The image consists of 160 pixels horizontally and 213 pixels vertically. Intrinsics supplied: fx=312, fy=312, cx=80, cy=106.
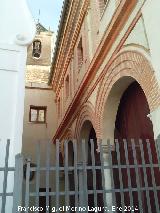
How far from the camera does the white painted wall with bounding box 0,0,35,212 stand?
513 centimetres

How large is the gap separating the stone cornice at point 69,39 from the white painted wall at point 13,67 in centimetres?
381

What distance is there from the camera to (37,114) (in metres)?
15.6

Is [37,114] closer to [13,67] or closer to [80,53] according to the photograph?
[80,53]

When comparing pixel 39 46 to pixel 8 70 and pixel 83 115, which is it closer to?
pixel 83 115

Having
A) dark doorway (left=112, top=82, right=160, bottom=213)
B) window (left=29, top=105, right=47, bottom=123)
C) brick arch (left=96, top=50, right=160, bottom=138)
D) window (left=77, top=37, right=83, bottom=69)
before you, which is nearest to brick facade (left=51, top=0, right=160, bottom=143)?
brick arch (left=96, top=50, right=160, bottom=138)

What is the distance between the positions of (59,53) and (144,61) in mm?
8815

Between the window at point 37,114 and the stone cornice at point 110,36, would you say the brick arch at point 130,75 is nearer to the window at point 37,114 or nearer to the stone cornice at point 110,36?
the stone cornice at point 110,36

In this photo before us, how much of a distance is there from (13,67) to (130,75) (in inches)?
87.0

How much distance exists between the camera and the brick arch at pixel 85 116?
8.49 m

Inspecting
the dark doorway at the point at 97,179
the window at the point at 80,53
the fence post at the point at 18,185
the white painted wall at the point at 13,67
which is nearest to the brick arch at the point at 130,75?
the dark doorway at the point at 97,179

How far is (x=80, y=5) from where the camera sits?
34.1 ft

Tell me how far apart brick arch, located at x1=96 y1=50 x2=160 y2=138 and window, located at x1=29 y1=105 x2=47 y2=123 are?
780 cm

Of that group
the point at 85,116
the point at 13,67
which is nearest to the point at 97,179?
the point at 85,116

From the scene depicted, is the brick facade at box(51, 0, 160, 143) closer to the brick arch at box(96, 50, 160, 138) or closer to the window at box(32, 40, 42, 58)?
the brick arch at box(96, 50, 160, 138)
